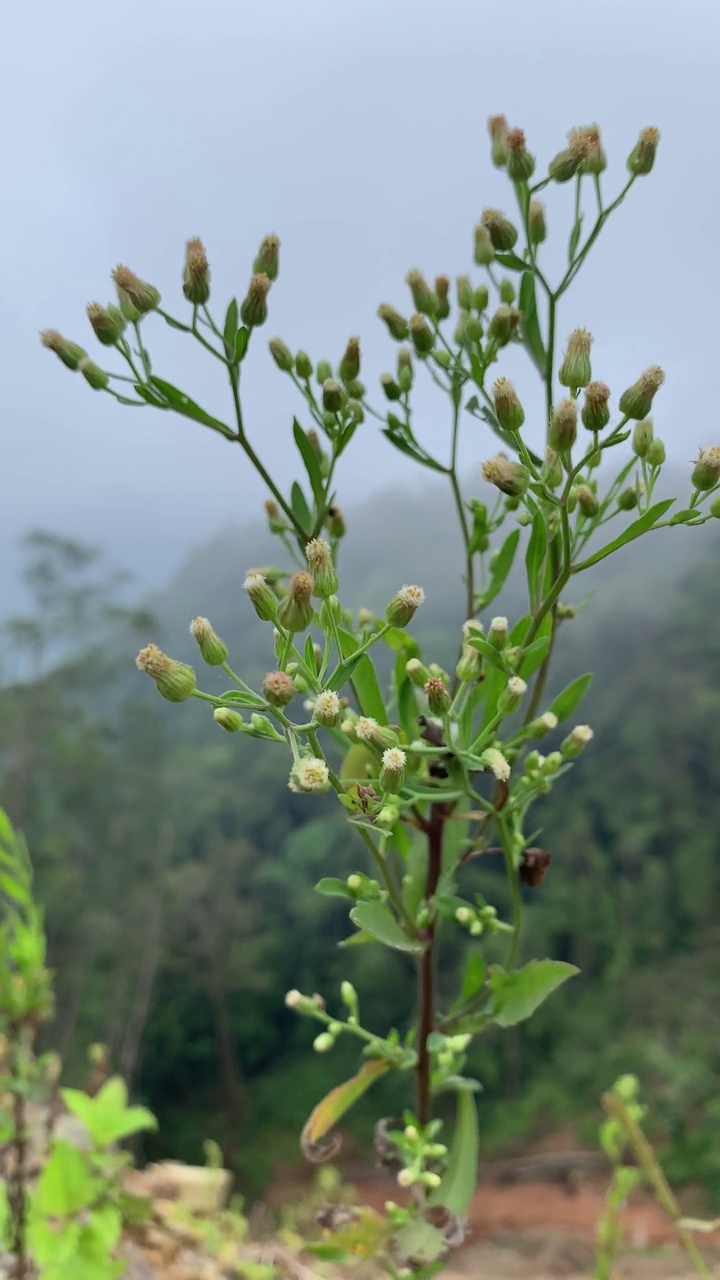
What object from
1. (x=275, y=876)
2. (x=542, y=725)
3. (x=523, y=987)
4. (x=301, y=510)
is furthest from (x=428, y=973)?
(x=275, y=876)

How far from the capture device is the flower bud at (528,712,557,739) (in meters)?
0.39

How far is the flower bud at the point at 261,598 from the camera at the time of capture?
0.34 metres

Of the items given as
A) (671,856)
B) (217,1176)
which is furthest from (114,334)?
(671,856)

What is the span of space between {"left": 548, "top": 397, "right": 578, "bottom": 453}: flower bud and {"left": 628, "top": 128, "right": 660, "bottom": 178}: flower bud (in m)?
0.19

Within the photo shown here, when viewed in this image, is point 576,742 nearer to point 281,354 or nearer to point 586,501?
point 586,501

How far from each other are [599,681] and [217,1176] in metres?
4.92

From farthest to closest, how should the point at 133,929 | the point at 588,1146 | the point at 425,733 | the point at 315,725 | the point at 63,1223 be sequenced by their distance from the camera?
the point at 133,929 < the point at 588,1146 < the point at 63,1223 < the point at 425,733 < the point at 315,725

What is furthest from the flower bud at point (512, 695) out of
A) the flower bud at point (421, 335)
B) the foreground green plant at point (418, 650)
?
the flower bud at point (421, 335)

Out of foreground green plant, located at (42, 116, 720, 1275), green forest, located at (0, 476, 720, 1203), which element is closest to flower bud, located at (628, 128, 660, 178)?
foreground green plant, located at (42, 116, 720, 1275)

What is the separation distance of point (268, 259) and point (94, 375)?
4.3 inches

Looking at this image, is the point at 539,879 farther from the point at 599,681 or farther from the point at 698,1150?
the point at 599,681

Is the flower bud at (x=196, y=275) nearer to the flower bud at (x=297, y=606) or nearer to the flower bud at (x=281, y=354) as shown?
the flower bud at (x=281, y=354)

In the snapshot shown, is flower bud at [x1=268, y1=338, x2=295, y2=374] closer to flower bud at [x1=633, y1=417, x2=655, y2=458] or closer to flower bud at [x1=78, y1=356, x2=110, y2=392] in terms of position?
flower bud at [x1=78, y1=356, x2=110, y2=392]

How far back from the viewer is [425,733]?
1.40ft
